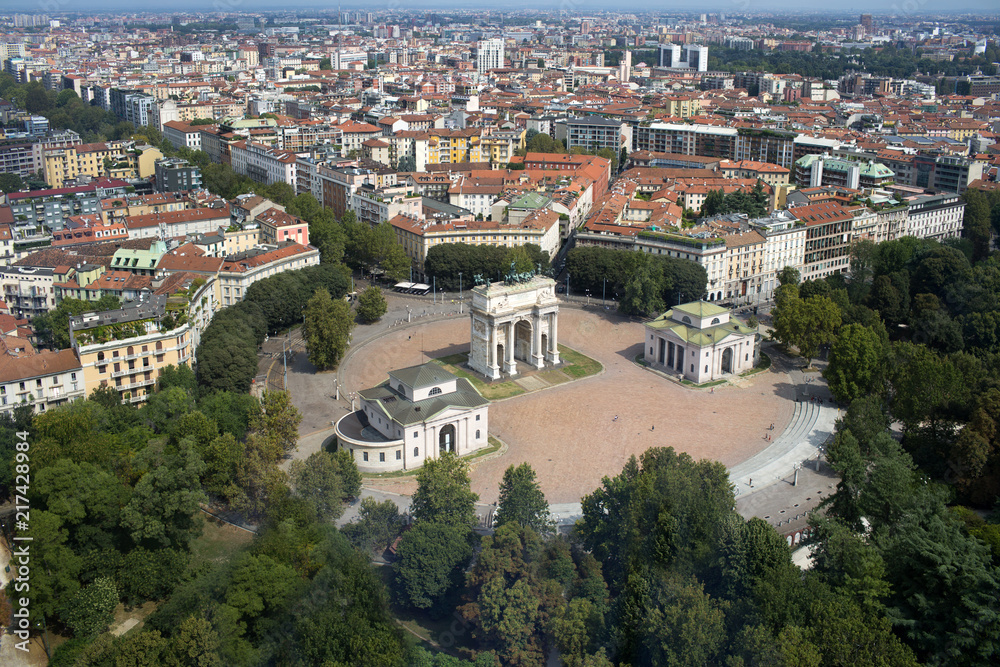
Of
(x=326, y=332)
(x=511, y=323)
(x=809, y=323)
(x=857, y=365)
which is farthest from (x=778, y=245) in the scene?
(x=326, y=332)

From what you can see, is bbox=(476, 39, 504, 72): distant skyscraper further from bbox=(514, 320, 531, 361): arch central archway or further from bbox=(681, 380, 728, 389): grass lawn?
bbox=(681, 380, 728, 389): grass lawn

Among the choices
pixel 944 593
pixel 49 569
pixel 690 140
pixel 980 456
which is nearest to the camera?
pixel 944 593

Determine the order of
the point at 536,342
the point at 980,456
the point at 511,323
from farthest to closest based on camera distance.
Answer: the point at 536,342, the point at 511,323, the point at 980,456

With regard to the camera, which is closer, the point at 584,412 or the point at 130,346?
the point at 130,346

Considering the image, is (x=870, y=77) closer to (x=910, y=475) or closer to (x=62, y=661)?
(x=910, y=475)

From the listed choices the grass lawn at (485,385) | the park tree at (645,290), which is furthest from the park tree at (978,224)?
the grass lawn at (485,385)

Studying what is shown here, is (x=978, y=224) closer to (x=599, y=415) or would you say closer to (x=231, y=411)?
(x=599, y=415)

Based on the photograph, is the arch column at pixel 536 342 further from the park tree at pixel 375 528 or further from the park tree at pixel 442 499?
the park tree at pixel 375 528

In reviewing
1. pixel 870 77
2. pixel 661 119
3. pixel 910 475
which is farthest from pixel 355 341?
pixel 870 77
